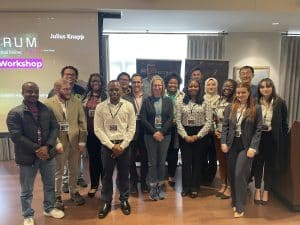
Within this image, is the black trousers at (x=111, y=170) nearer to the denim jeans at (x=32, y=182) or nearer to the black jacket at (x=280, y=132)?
the denim jeans at (x=32, y=182)

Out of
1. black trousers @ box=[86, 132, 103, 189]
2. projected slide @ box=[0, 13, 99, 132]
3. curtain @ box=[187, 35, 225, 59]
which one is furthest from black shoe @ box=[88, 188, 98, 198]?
curtain @ box=[187, 35, 225, 59]

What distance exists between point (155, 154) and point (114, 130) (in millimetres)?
648

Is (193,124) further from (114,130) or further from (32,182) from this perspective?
(32,182)

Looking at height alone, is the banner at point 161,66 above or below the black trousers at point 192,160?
above

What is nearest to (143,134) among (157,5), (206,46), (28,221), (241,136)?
(241,136)

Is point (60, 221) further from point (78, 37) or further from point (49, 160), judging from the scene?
point (78, 37)

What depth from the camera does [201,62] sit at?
5.41 metres

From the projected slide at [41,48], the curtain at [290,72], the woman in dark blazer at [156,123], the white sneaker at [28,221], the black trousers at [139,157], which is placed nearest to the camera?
the white sneaker at [28,221]

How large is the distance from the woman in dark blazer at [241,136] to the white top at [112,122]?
3.44 ft

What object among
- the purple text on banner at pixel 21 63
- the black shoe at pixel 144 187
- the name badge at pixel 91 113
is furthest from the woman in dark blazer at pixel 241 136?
the purple text on banner at pixel 21 63

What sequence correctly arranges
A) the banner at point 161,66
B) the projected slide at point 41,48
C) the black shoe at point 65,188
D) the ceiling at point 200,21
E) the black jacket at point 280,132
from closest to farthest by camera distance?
the black jacket at point 280,132 → the black shoe at point 65,188 → the projected slide at point 41,48 → the ceiling at point 200,21 → the banner at point 161,66

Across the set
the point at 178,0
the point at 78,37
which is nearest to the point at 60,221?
the point at 78,37

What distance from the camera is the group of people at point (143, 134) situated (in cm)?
285

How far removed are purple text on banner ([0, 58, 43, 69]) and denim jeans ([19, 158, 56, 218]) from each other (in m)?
1.87
